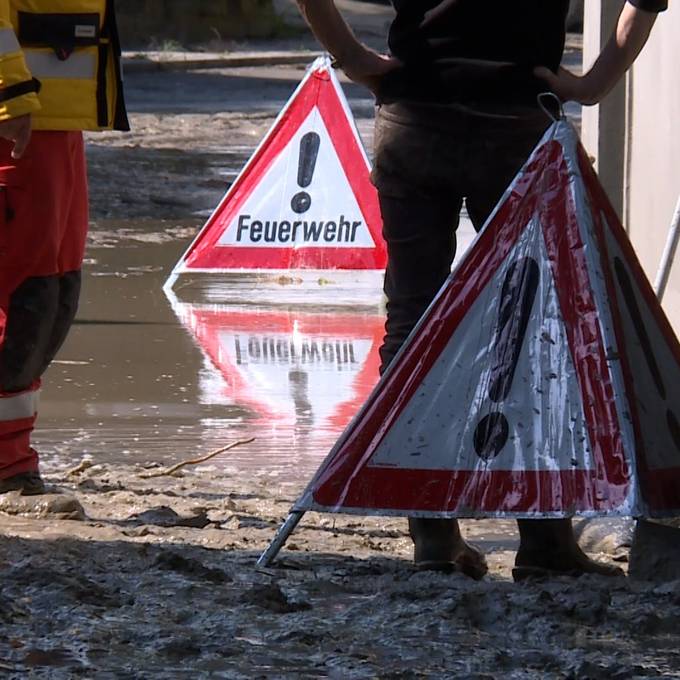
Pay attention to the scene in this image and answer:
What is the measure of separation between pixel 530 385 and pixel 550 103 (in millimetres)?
694

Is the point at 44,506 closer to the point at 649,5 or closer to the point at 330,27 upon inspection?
the point at 330,27

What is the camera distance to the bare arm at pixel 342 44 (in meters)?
4.28

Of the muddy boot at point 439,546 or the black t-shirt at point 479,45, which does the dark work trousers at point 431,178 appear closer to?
the black t-shirt at point 479,45

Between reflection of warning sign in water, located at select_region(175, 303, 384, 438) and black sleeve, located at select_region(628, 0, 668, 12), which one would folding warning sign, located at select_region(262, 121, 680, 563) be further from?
reflection of warning sign in water, located at select_region(175, 303, 384, 438)

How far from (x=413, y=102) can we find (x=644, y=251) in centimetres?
341

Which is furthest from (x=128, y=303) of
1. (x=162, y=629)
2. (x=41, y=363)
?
(x=162, y=629)

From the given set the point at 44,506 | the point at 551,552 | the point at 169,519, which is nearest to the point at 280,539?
the point at 551,552

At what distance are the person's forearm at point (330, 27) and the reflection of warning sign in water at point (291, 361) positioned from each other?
2.26 meters

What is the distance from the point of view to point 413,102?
14.3ft

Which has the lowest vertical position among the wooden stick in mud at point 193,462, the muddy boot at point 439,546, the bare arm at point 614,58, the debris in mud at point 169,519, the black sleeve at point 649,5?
the wooden stick in mud at point 193,462

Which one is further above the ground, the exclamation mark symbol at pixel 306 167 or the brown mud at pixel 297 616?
the exclamation mark symbol at pixel 306 167

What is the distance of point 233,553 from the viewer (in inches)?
179

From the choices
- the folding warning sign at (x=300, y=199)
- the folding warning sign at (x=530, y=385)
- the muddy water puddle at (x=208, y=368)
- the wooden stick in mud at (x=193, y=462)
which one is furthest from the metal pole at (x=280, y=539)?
the folding warning sign at (x=300, y=199)

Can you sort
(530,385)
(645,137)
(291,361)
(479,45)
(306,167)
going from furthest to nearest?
(306,167)
(645,137)
(291,361)
(479,45)
(530,385)
